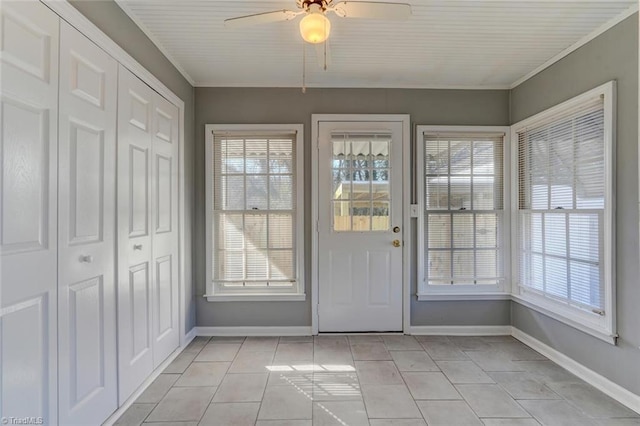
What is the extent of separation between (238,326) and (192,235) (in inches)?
40.1

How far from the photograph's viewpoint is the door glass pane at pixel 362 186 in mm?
3219

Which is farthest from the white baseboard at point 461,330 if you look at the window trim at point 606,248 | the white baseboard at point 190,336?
the white baseboard at point 190,336

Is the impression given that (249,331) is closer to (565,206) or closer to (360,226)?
(360,226)

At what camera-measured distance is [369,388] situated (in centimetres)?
223

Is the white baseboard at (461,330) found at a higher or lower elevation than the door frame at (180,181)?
lower

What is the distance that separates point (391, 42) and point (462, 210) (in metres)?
1.75

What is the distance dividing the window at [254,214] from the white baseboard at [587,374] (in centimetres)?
216

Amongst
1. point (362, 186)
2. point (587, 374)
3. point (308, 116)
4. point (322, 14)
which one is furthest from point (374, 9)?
point (587, 374)

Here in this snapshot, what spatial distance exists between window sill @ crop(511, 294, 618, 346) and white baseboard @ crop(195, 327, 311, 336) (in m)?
2.07

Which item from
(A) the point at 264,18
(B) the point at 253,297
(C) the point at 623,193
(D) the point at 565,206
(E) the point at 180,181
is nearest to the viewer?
(A) the point at 264,18

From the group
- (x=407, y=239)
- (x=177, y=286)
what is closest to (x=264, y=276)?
(x=177, y=286)

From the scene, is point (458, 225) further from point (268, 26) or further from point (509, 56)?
point (268, 26)

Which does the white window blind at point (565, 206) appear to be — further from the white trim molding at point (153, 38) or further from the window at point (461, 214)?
the white trim molding at point (153, 38)

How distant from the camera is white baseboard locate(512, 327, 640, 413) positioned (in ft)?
6.69
